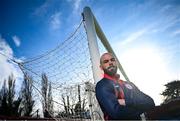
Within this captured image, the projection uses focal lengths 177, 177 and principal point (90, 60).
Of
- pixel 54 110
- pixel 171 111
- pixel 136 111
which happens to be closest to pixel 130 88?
pixel 136 111

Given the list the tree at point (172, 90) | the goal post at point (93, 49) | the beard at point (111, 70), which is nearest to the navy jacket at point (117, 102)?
the beard at point (111, 70)

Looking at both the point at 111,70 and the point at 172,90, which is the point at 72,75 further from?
the point at 172,90

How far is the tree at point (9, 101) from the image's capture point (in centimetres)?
2418

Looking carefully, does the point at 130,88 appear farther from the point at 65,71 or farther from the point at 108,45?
the point at 108,45

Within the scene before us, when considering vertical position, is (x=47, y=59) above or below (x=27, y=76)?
above

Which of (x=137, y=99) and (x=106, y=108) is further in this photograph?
(x=137, y=99)

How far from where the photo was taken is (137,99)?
2.00 m

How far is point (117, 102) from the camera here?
1.76 m

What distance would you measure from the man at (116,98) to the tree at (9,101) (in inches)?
981

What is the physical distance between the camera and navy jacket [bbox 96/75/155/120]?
1735 mm

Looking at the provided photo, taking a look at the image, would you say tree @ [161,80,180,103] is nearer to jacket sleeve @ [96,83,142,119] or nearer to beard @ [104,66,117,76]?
beard @ [104,66,117,76]

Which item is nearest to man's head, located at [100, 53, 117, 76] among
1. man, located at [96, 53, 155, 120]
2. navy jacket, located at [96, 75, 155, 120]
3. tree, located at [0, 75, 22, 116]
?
man, located at [96, 53, 155, 120]

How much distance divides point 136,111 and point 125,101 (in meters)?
0.15

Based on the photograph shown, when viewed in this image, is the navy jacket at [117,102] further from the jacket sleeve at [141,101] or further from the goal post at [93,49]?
the goal post at [93,49]
